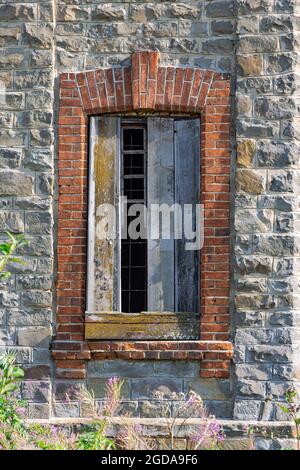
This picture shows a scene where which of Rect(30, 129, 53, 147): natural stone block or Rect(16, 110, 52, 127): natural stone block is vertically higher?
Rect(16, 110, 52, 127): natural stone block

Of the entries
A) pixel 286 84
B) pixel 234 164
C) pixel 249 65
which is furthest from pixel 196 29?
pixel 234 164

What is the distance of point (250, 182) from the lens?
8.52 metres

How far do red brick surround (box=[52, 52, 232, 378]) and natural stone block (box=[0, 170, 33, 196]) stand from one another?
0.30m

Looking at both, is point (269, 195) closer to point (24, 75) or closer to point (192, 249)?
point (192, 249)

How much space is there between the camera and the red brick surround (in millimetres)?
8516

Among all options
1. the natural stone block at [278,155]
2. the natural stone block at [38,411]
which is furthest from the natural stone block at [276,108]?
the natural stone block at [38,411]

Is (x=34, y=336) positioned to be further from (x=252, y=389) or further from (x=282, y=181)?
(x=282, y=181)

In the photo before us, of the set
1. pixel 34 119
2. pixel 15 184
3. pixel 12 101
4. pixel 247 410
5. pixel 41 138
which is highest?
pixel 12 101

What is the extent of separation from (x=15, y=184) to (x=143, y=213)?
1224 mm

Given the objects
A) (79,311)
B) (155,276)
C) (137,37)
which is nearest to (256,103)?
(137,37)

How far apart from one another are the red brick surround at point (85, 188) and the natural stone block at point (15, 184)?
0.30 meters

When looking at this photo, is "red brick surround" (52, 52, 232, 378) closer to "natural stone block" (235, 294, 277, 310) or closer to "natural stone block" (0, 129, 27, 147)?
"natural stone block" (235, 294, 277, 310)

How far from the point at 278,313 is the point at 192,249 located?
1.00 metres

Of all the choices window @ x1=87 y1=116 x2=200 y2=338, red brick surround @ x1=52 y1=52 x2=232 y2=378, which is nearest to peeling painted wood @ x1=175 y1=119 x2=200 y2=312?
window @ x1=87 y1=116 x2=200 y2=338
